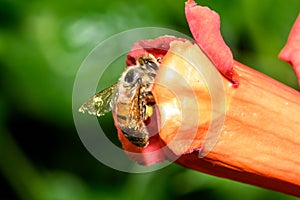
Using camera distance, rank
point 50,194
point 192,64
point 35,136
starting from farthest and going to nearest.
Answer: point 35,136
point 50,194
point 192,64

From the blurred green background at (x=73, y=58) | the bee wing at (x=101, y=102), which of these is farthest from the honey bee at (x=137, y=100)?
the blurred green background at (x=73, y=58)

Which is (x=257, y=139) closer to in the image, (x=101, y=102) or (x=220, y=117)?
(x=220, y=117)

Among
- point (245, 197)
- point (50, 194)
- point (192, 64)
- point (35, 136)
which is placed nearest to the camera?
point (192, 64)

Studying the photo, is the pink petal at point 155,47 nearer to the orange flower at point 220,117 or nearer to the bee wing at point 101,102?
the orange flower at point 220,117

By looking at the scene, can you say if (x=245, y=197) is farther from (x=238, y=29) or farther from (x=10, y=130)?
(x=10, y=130)

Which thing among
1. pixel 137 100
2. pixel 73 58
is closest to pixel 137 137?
pixel 137 100

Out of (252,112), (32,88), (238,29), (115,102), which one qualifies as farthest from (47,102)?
(252,112)
